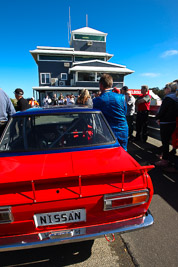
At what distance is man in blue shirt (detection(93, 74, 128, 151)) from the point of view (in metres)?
2.71

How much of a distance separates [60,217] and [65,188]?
282 mm

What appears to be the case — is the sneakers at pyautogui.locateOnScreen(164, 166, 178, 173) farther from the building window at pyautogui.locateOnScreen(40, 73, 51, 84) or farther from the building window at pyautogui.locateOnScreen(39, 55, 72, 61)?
the building window at pyautogui.locateOnScreen(39, 55, 72, 61)

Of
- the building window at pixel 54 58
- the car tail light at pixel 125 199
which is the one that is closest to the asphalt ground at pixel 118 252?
the car tail light at pixel 125 199

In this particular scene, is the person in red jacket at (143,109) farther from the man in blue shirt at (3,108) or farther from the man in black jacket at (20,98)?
the man in blue shirt at (3,108)

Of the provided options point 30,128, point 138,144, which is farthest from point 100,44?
point 30,128

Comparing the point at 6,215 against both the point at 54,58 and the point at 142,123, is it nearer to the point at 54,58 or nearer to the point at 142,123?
the point at 142,123

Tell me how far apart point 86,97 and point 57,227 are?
3.88m

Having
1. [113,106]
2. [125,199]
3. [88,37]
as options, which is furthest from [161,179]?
[88,37]

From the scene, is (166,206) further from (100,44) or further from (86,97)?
(100,44)

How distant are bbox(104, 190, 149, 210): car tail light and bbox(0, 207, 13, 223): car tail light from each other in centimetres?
85

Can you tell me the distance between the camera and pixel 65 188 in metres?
1.45

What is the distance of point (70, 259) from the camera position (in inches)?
69.1

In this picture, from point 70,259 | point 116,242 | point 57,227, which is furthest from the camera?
point 116,242

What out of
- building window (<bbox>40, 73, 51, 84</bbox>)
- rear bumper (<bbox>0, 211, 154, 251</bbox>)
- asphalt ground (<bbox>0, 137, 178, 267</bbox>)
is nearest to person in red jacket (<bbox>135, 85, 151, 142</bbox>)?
asphalt ground (<bbox>0, 137, 178, 267</bbox>)
